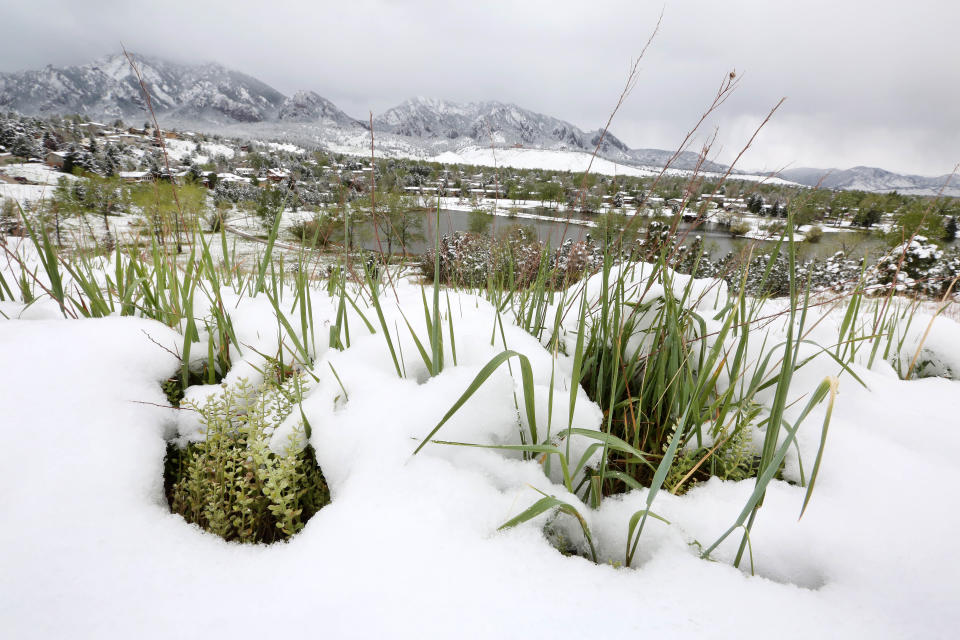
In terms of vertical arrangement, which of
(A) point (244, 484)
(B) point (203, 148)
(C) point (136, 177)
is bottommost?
(A) point (244, 484)

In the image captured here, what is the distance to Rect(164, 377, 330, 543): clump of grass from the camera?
883mm

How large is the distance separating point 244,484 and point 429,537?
0.46 m

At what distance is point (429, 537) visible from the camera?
0.78 metres

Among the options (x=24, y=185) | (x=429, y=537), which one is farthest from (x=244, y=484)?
(x=24, y=185)

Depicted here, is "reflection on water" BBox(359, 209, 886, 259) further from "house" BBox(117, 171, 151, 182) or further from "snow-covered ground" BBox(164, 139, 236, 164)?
"snow-covered ground" BBox(164, 139, 236, 164)

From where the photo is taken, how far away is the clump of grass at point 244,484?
0.88 metres

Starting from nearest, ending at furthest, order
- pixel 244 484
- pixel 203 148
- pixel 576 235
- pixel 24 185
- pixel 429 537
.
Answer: pixel 429 537 → pixel 244 484 → pixel 24 185 → pixel 576 235 → pixel 203 148

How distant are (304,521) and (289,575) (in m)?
0.31

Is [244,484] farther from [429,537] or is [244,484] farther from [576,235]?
[576,235]

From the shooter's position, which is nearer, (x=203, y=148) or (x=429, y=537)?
(x=429, y=537)

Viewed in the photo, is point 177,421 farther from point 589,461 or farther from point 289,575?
point 589,461

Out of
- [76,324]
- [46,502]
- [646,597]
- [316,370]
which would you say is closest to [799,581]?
[646,597]

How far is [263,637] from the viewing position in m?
0.61

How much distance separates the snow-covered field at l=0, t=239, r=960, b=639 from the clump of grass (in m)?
0.06
